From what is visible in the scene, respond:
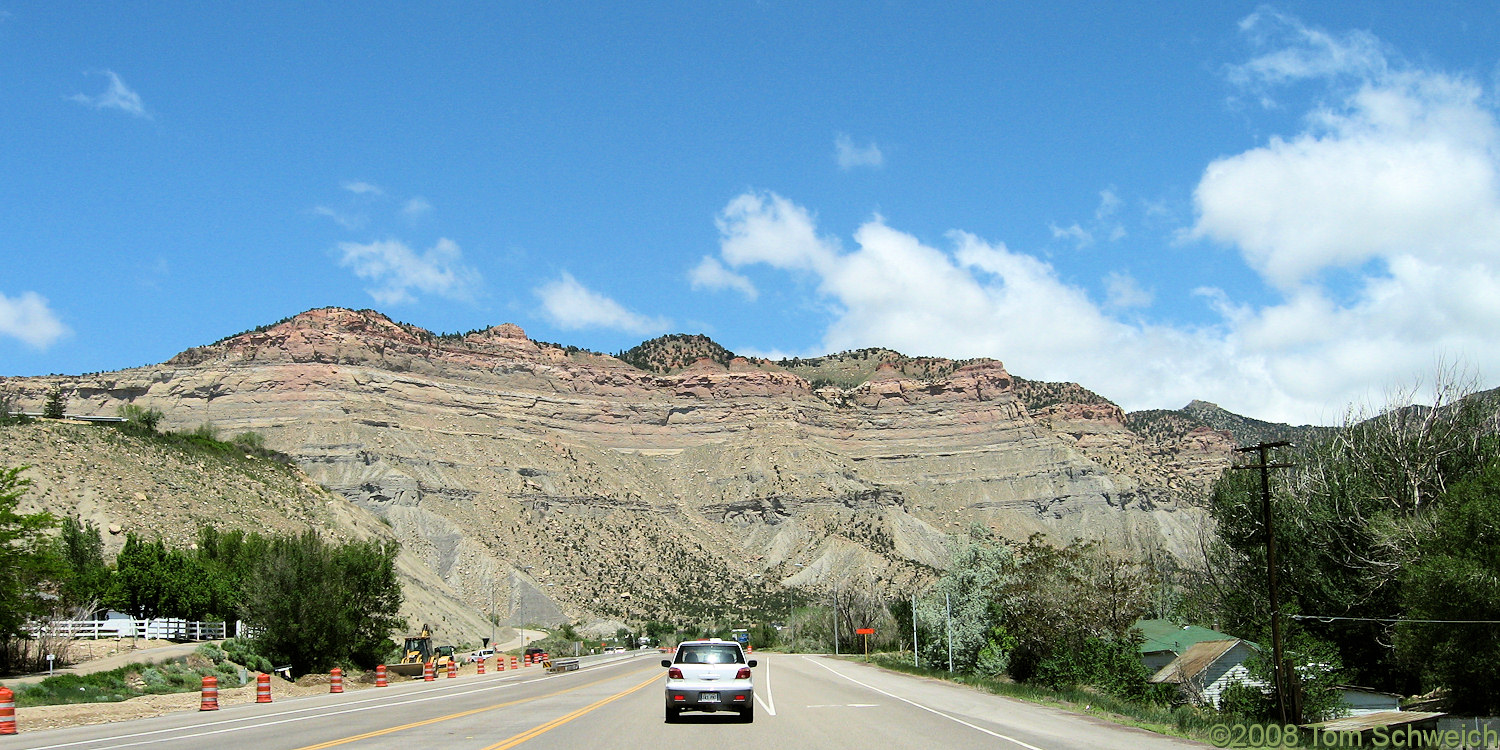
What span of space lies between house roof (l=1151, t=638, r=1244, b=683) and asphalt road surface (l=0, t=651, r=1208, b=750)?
62.9ft

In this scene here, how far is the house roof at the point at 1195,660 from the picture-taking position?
47.1 meters

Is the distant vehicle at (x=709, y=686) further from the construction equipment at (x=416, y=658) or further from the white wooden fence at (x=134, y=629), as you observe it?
the construction equipment at (x=416, y=658)

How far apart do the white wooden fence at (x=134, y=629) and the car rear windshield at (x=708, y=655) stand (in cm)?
2853

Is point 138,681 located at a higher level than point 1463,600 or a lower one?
lower

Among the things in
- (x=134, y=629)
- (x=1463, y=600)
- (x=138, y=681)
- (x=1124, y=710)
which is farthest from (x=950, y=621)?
(x=134, y=629)

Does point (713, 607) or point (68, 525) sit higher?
point (68, 525)

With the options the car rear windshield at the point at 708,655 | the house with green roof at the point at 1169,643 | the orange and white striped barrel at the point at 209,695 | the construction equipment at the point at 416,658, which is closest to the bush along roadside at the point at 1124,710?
the car rear windshield at the point at 708,655

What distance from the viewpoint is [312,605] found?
46.3 metres

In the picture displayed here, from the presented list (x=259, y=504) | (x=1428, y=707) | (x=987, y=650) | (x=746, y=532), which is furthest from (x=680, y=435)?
(x=1428, y=707)

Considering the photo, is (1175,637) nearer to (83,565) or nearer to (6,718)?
(6,718)

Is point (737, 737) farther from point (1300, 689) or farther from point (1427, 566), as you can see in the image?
point (1427, 566)

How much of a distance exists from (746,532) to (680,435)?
24.2 metres

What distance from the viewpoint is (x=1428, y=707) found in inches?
1564

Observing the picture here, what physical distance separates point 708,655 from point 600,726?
2638 mm
